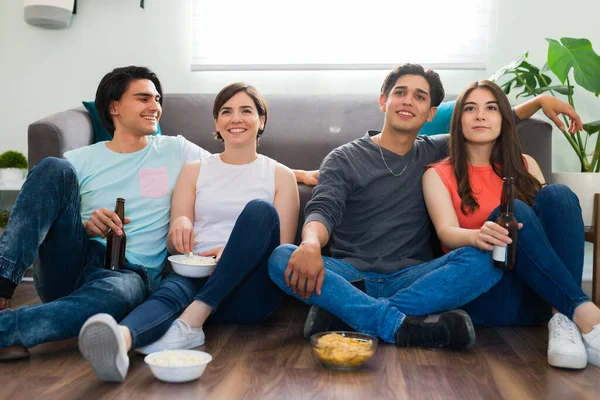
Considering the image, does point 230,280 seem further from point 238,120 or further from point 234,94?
point 234,94

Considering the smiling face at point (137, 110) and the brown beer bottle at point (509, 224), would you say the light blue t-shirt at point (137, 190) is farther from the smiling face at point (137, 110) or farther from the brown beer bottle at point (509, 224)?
the brown beer bottle at point (509, 224)

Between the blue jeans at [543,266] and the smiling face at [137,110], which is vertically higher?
the smiling face at [137,110]

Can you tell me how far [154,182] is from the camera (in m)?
2.23

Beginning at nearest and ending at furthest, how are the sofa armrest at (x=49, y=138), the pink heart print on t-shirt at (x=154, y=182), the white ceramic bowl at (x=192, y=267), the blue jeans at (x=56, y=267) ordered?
the blue jeans at (x=56, y=267) < the white ceramic bowl at (x=192, y=267) < the pink heart print on t-shirt at (x=154, y=182) < the sofa armrest at (x=49, y=138)

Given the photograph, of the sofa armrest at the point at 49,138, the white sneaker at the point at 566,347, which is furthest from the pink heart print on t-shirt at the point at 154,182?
the white sneaker at the point at 566,347

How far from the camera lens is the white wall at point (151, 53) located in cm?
344

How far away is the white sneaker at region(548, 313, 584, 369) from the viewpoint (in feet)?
5.56

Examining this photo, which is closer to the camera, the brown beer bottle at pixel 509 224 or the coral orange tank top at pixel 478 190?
the brown beer bottle at pixel 509 224

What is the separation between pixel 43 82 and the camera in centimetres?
369

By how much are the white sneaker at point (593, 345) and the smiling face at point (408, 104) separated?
2.85 ft

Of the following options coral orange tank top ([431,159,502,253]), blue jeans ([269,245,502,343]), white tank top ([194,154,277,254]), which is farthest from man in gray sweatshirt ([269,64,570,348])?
white tank top ([194,154,277,254])

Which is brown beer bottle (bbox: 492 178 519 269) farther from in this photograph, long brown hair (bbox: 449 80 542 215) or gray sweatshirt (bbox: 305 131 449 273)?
gray sweatshirt (bbox: 305 131 449 273)

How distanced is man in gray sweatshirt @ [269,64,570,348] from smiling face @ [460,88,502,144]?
0.13m

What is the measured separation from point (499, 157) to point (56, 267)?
151cm
